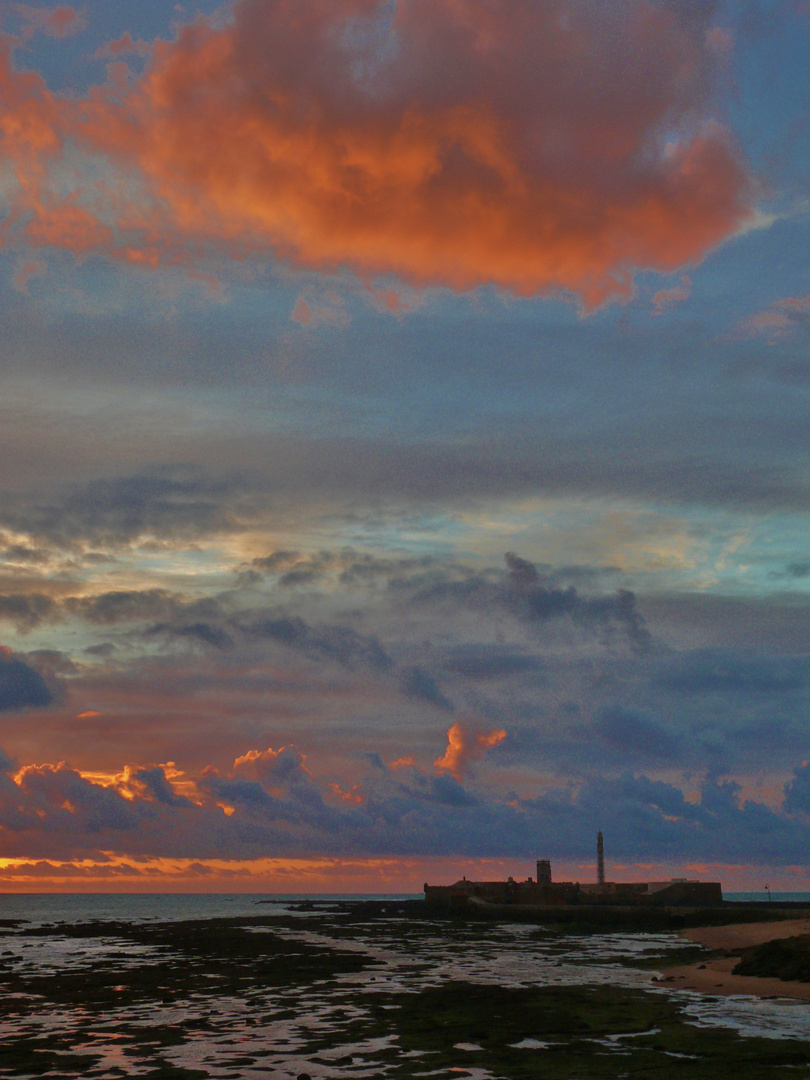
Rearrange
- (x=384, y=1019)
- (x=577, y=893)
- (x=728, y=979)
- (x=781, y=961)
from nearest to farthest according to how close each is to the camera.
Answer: (x=384, y=1019), (x=728, y=979), (x=781, y=961), (x=577, y=893)

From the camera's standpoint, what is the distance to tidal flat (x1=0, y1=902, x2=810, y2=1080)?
1085 inches

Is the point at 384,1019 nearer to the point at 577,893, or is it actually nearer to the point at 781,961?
the point at 781,961

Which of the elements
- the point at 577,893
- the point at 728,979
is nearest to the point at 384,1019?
the point at 728,979

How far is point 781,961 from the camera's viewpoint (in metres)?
49.4

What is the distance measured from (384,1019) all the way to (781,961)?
23.3 m

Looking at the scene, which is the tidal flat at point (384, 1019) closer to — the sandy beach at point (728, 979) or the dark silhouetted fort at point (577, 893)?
the sandy beach at point (728, 979)

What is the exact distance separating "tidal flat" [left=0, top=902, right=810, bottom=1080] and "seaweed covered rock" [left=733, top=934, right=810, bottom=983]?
16.1 ft

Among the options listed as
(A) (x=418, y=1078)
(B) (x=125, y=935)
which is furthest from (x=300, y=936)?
(A) (x=418, y=1078)

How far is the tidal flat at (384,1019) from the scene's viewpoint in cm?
2756

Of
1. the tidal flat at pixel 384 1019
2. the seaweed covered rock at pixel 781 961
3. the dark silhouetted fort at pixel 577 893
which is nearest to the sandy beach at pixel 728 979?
the seaweed covered rock at pixel 781 961

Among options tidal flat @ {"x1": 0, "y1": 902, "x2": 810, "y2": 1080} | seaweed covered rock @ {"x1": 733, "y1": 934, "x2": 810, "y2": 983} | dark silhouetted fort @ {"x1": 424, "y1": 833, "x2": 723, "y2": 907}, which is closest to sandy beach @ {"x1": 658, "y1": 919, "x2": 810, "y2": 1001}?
seaweed covered rock @ {"x1": 733, "y1": 934, "x2": 810, "y2": 983}

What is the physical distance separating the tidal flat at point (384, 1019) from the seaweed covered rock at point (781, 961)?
4.91 meters

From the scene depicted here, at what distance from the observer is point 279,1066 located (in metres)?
28.0

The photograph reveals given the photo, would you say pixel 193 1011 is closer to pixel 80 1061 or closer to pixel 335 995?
pixel 335 995
